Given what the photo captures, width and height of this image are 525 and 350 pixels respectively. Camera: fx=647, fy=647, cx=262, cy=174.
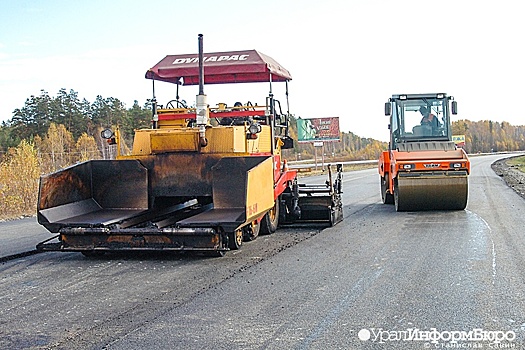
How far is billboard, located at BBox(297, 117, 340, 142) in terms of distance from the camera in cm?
4931

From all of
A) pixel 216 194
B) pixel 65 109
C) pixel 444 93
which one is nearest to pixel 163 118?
pixel 216 194

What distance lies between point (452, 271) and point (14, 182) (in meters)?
18.2

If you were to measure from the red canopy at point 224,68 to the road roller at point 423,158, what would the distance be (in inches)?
152

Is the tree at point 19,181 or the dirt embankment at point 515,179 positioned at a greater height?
the tree at point 19,181

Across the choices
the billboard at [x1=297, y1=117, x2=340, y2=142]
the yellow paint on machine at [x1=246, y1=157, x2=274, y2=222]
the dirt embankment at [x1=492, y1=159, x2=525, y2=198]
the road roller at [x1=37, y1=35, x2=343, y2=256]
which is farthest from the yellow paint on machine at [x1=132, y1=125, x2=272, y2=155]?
the billboard at [x1=297, y1=117, x2=340, y2=142]

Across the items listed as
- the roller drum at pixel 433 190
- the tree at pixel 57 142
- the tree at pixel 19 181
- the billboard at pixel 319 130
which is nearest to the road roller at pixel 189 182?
the roller drum at pixel 433 190

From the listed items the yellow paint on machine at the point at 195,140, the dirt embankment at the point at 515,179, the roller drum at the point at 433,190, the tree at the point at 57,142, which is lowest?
the dirt embankment at the point at 515,179

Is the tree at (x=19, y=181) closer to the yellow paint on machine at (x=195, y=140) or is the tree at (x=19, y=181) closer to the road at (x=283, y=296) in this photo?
the yellow paint on machine at (x=195, y=140)

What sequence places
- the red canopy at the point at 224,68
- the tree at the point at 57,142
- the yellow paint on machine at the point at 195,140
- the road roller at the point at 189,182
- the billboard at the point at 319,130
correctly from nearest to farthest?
1. the road roller at the point at 189,182
2. the yellow paint on machine at the point at 195,140
3. the red canopy at the point at 224,68
4. the tree at the point at 57,142
5. the billboard at the point at 319,130

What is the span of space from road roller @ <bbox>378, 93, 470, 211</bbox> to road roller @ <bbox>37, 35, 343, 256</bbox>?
295 centimetres

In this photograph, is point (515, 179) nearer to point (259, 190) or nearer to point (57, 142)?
point (259, 190)

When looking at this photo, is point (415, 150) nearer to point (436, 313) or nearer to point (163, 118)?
point (163, 118)

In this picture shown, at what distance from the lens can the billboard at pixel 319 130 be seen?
1941 inches

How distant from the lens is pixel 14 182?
22.2 metres
